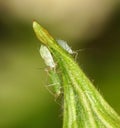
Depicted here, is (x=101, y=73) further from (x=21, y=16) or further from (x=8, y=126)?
(x=21, y=16)

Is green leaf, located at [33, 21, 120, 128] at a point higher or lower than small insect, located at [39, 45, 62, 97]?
lower

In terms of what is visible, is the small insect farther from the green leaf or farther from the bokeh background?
the bokeh background

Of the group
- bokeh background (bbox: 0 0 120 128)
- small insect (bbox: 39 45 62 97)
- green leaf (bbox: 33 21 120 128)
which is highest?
bokeh background (bbox: 0 0 120 128)

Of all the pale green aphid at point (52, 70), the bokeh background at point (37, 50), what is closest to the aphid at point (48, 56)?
the pale green aphid at point (52, 70)

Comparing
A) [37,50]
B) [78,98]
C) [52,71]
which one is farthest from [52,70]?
[37,50]

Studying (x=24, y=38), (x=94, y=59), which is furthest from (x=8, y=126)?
(x=24, y=38)

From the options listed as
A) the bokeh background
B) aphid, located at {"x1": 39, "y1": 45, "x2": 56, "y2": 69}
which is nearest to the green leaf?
aphid, located at {"x1": 39, "y1": 45, "x2": 56, "y2": 69}

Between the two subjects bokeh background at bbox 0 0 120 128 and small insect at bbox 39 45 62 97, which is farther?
bokeh background at bbox 0 0 120 128
